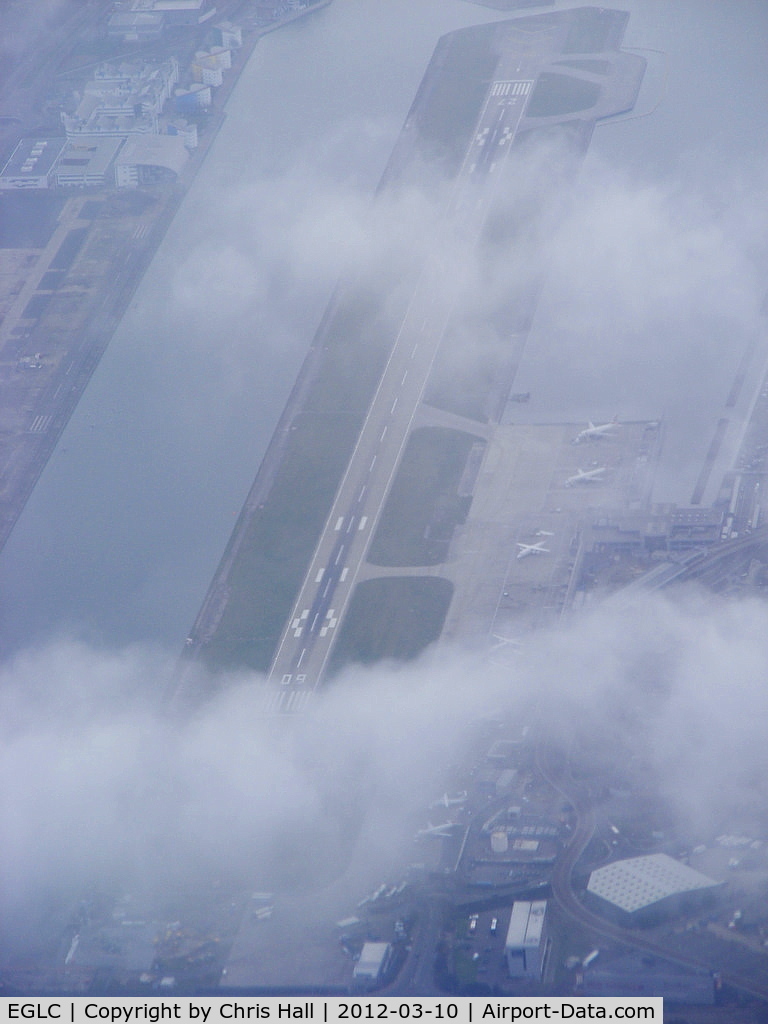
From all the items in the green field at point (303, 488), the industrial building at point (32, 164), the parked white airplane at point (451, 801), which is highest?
the industrial building at point (32, 164)

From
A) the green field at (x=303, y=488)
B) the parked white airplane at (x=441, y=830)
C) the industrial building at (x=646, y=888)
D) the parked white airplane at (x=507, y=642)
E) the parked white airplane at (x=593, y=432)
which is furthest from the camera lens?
the parked white airplane at (x=593, y=432)

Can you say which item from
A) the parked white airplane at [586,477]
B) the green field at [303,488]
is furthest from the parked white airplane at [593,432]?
the green field at [303,488]

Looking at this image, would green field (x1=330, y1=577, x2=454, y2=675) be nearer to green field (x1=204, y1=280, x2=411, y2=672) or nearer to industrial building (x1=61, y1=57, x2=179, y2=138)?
green field (x1=204, y1=280, x2=411, y2=672)

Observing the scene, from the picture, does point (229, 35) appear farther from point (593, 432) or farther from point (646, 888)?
point (646, 888)

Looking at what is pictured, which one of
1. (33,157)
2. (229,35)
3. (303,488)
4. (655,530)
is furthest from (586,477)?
(229,35)

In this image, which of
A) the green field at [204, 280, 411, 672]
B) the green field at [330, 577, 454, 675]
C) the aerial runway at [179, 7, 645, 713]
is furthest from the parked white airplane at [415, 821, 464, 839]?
the green field at [204, 280, 411, 672]

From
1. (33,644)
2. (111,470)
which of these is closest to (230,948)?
(33,644)

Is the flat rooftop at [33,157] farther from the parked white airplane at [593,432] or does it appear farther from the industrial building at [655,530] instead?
the industrial building at [655,530]

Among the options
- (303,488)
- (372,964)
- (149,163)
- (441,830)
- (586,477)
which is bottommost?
(303,488)
